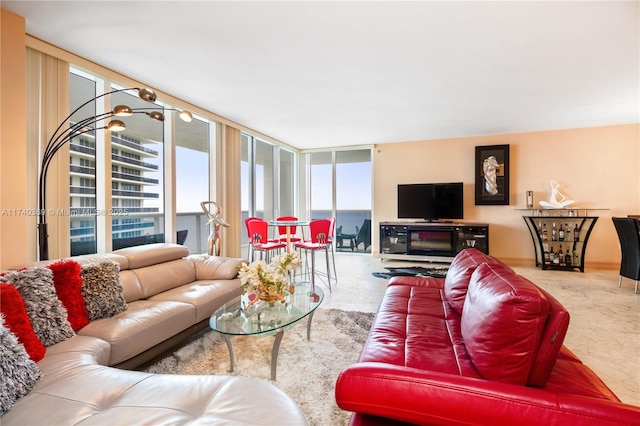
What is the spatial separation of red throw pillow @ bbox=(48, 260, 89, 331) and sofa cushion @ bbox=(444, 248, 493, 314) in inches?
95.3

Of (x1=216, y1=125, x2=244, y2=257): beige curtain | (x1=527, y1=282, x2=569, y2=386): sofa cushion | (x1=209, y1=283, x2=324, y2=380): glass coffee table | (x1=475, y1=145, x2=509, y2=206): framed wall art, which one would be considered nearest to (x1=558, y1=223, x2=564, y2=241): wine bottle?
(x1=475, y1=145, x2=509, y2=206): framed wall art

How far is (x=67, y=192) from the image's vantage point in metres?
2.71

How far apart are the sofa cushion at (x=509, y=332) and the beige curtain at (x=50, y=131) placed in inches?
133

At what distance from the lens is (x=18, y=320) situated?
1387mm

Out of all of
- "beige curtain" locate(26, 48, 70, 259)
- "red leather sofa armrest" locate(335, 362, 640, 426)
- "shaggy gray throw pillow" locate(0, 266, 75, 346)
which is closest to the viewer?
"red leather sofa armrest" locate(335, 362, 640, 426)

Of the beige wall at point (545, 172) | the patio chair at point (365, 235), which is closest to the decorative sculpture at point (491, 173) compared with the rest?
the beige wall at point (545, 172)

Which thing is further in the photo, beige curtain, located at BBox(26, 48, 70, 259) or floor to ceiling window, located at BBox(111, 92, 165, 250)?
floor to ceiling window, located at BBox(111, 92, 165, 250)

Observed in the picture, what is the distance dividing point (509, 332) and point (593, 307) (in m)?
3.33

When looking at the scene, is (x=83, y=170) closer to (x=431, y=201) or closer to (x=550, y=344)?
(x=550, y=344)

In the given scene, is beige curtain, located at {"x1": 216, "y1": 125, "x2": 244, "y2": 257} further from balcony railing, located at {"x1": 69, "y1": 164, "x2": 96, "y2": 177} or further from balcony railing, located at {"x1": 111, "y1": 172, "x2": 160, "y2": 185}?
balcony railing, located at {"x1": 69, "y1": 164, "x2": 96, "y2": 177}

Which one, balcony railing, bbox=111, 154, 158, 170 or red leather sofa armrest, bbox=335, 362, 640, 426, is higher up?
balcony railing, bbox=111, 154, 158, 170

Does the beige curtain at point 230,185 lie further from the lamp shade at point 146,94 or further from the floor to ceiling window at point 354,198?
the floor to ceiling window at point 354,198

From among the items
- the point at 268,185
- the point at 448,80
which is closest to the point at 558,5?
the point at 448,80

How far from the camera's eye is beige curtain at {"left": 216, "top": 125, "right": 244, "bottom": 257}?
4.62 meters
